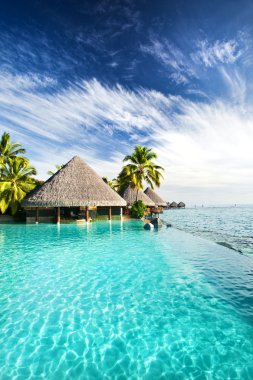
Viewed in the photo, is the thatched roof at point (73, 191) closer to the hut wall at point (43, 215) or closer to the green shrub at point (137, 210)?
the hut wall at point (43, 215)

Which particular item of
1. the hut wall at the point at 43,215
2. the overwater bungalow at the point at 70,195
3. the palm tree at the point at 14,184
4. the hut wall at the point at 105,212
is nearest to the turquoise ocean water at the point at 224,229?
the hut wall at the point at 105,212

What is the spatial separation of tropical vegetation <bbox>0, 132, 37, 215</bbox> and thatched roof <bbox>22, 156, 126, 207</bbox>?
2.27 metres

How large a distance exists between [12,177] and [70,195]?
254 inches

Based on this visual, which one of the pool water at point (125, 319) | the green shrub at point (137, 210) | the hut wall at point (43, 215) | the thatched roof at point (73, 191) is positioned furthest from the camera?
the green shrub at point (137, 210)

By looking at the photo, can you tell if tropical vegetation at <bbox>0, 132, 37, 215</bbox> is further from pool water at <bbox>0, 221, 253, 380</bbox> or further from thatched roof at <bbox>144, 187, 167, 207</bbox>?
thatched roof at <bbox>144, 187, 167, 207</bbox>

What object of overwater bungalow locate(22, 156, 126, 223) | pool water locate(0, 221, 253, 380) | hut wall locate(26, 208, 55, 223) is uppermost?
overwater bungalow locate(22, 156, 126, 223)

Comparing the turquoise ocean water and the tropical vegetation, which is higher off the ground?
the tropical vegetation

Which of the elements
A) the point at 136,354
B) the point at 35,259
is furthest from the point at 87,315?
the point at 35,259

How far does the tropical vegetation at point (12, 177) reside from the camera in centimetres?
2097

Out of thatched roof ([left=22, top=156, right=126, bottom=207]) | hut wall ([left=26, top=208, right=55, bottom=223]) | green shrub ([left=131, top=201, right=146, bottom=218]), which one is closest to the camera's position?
thatched roof ([left=22, top=156, right=126, bottom=207])

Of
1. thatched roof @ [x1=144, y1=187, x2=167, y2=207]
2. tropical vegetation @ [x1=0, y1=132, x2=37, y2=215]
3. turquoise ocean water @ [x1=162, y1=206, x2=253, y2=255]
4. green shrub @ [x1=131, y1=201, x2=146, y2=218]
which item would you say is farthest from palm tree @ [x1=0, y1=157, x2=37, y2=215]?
thatched roof @ [x1=144, y1=187, x2=167, y2=207]

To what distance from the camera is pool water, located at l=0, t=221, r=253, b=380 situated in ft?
9.73

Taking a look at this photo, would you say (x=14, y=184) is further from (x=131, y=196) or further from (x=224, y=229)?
→ (x=224, y=229)

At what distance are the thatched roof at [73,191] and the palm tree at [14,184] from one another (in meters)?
2.16
